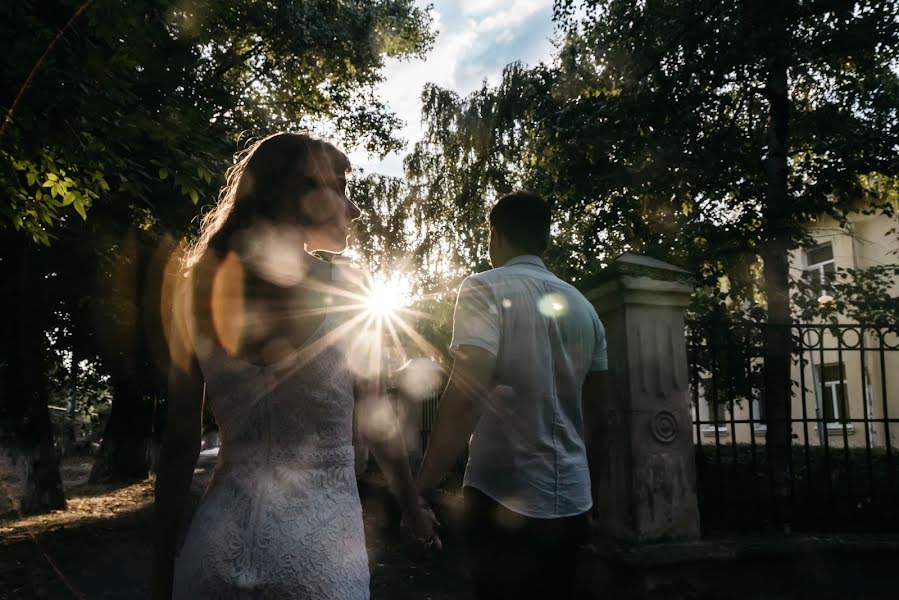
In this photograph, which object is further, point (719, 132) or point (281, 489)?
point (719, 132)

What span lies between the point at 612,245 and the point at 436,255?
503 inches

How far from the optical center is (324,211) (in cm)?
164

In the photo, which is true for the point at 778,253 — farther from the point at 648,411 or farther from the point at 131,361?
the point at 131,361

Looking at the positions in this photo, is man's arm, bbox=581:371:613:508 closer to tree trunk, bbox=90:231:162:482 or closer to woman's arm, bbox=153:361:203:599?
woman's arm, bbox=153:361:203:599

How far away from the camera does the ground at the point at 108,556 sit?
685 cm

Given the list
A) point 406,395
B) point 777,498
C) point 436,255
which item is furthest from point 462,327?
point 436,255

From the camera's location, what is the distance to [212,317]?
1.44 m

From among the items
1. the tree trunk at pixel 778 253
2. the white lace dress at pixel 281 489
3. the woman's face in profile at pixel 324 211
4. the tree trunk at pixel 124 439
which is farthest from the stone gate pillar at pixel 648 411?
the tree trunk at pixel 124 439

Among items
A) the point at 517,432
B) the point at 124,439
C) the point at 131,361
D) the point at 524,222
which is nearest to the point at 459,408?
the point at 517,432

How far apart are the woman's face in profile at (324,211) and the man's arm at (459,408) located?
3.52 ft

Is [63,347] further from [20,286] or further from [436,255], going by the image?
[436,255]

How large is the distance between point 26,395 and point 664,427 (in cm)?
1158

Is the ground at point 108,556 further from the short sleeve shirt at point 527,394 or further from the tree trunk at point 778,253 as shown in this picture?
the tree trunk at point 778,253

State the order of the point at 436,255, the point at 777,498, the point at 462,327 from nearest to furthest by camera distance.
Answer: the point at 462,327 < the point at 777,498 < the point at 436,255
